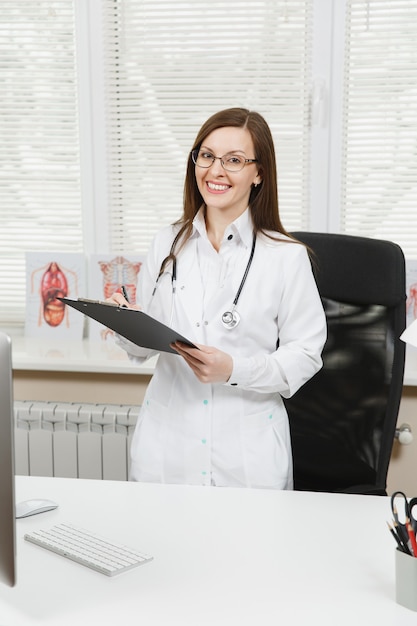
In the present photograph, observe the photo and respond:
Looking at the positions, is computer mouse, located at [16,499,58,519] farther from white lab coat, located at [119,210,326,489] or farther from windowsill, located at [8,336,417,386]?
windowsill, located at [8,336,417,386]

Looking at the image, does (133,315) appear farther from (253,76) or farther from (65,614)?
(253,76)

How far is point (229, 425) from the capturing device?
78.3 inches

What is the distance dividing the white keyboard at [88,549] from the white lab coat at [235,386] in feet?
1.55

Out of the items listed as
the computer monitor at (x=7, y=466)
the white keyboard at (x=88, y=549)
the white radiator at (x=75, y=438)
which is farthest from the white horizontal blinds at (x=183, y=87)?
the computer monitor at (x=7, y=466)

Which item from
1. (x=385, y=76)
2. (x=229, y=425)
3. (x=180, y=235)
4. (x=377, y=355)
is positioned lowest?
(x=229, y=425)

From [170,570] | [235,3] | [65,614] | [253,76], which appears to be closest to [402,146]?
[253,76]

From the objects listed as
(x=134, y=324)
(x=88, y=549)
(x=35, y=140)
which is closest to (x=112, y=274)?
(x=35, y=140)

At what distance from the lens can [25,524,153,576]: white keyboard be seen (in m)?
1.43

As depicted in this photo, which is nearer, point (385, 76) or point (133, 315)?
point (133, 315)

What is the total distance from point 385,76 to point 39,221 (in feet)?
4.58

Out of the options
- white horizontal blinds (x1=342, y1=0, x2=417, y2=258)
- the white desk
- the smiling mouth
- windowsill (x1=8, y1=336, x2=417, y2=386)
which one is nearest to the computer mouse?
the white desk

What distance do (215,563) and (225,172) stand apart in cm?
95

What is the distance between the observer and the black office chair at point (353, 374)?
2092 millimetres

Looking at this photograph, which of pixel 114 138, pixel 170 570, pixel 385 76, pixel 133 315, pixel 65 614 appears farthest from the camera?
pixel 114 138
